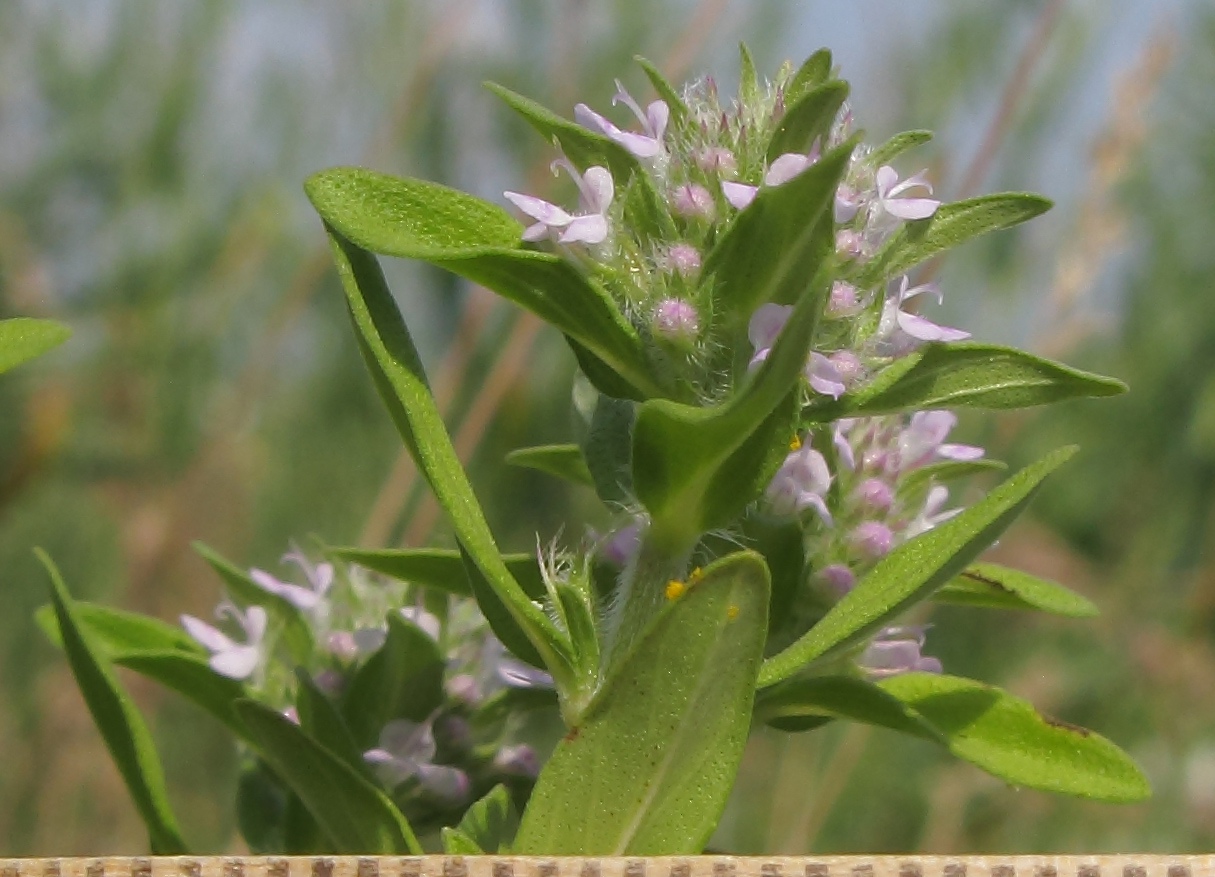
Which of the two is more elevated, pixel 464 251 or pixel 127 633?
pixel 464 251

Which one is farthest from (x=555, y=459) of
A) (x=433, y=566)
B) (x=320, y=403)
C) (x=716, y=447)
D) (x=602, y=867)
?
(x=320, y=403)

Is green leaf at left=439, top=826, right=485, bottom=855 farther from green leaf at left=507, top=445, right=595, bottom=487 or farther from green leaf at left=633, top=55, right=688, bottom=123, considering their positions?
green leaf at left=633, top=55, right=688, bottom=123

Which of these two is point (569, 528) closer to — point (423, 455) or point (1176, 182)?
point (1176, 182)

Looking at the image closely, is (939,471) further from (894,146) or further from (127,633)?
(127,633)

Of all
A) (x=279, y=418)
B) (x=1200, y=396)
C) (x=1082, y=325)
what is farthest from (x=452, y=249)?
(x=1200, y=396)

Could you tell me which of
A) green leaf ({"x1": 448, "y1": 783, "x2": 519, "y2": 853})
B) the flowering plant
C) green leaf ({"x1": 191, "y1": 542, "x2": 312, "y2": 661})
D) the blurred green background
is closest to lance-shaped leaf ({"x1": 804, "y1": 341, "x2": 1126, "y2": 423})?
the flowering plant
